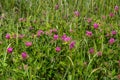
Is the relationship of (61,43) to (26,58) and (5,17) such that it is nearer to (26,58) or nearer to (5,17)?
(26,58)

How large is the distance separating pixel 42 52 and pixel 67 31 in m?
0.60

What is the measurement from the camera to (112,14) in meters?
3.52

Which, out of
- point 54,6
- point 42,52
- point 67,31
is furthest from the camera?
point 54,6

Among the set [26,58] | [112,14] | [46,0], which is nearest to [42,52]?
[26,58]

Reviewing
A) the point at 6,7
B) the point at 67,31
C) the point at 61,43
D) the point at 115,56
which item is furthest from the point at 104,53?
the point at 6,7

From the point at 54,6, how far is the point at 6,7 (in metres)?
0.65

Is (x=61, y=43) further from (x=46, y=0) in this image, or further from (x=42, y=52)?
(x=46, y=0)

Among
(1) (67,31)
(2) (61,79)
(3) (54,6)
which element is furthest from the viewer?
(3) (54,6)

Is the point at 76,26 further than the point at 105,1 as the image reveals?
No

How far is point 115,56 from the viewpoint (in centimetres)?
268

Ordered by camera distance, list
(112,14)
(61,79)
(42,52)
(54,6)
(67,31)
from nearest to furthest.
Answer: (61,79) < (42,52) < (67,31) < (112,14) < (54,6)

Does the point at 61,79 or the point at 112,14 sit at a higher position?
the point at 112,14

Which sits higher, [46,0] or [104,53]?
[46,0]

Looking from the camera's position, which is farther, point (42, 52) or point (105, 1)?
point (105, 1)
